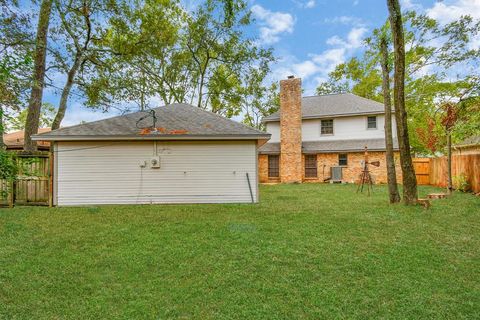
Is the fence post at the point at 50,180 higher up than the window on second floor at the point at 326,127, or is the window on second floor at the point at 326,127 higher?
the window on second floor at the point at 326,127

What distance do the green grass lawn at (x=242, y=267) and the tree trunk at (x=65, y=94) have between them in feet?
24.8

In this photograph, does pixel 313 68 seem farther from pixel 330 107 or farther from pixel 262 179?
pixel 262 179

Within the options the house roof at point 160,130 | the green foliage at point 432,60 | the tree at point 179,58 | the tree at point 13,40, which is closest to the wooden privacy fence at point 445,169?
the green foliage at point 432,60

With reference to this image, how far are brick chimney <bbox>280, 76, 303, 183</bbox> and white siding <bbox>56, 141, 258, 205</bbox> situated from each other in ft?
30.2

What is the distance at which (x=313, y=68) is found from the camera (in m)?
25.4

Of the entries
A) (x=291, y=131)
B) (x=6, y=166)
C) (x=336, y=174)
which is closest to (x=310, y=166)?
(x=336, y=174)

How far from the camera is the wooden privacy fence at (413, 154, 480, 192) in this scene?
11891mm

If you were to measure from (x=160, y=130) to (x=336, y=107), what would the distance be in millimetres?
13819

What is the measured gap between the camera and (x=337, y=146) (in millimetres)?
18688

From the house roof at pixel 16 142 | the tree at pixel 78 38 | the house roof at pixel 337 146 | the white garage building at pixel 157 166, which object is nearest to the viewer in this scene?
the white garage building at pixel 157 166

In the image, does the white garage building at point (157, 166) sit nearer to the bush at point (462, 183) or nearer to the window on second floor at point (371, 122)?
the bush at point (462, 183)

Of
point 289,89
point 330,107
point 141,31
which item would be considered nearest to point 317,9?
point 289,89

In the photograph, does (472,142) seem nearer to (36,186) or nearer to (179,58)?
(36,186)

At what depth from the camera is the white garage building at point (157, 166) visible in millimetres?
9703
